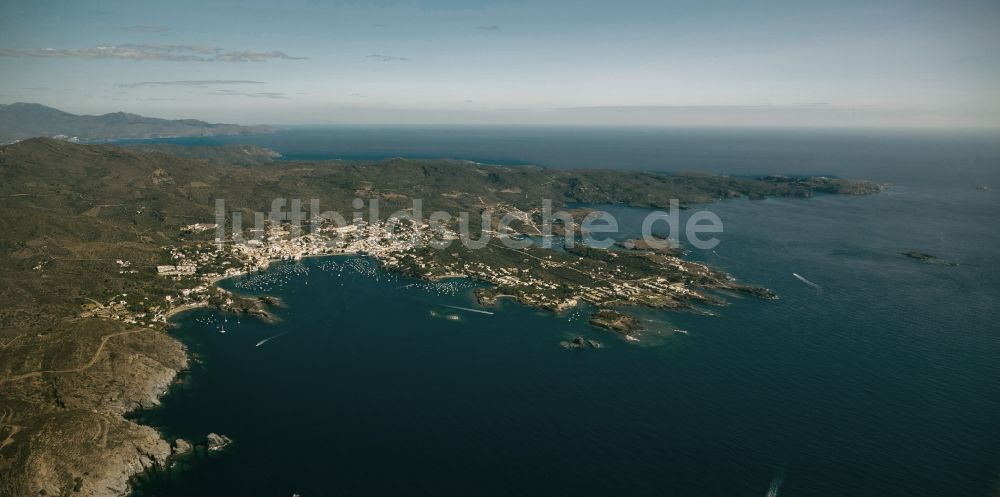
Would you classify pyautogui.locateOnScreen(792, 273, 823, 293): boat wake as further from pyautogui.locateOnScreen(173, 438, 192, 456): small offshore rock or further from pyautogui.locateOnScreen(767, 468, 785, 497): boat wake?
pyautogui.locateOnScreen(173, 438, 192, 456): small offshore rock

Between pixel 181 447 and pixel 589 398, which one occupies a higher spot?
pixel 589 398

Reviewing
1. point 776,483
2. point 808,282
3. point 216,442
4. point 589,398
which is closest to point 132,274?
point 216,442

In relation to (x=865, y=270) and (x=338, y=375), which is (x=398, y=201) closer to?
(x=338, y=375)

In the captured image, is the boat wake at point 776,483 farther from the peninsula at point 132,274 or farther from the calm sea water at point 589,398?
the peninsula at point 132,274

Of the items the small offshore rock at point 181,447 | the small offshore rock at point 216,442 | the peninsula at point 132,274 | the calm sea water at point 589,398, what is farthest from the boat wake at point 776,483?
the small offshore rock at point 181,447

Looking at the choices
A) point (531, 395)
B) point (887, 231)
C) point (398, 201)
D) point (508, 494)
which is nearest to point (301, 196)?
point (398, 201)

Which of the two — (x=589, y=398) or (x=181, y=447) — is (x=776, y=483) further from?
(x=181, y=447)

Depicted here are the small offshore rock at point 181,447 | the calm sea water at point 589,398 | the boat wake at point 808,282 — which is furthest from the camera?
the boat wake at point 808,282

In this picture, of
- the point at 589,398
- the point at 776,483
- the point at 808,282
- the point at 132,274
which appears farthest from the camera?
the point at 808,282
